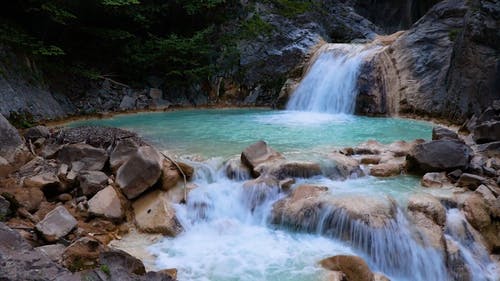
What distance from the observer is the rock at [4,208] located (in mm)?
4852

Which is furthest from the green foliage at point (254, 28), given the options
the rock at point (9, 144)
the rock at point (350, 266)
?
the rock at point (350, 266)

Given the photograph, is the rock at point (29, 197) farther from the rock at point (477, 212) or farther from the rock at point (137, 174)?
the rock at point (477, 212)

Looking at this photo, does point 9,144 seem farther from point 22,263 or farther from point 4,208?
point 22,263

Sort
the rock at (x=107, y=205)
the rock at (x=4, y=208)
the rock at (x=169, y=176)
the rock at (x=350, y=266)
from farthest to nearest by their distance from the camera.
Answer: the rock at (x=169, y=176) → the rock at (x=107, y=205) → the rock at (x=4, y=208) → the rock at (x=350, y=266)

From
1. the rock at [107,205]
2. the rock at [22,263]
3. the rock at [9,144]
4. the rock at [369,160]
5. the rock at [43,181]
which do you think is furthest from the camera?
the rock at [369,160]

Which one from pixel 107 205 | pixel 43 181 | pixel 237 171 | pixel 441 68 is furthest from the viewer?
pixel 441 68

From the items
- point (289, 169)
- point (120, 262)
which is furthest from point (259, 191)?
point (120, 262)

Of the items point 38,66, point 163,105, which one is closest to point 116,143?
point 38,66

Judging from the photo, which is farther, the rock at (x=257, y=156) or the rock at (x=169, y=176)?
the rock at (x=257, y=156)

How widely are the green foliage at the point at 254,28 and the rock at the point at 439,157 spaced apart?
11.8m

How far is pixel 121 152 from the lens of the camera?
6535 mm

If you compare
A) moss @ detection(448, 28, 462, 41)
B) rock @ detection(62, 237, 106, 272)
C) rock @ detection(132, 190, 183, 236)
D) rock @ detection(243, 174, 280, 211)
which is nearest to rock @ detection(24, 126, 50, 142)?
rock @ detection(132, 190, 183, 236)

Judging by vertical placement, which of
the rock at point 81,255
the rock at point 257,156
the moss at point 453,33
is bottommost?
the rock at point 81,255

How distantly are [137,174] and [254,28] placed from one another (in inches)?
500
